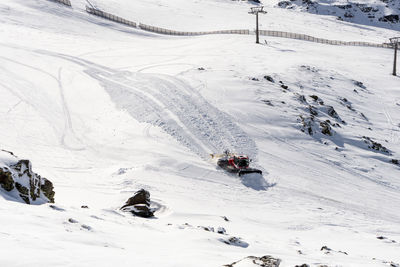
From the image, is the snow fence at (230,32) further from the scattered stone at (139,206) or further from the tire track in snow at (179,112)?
the scattered stone at (139,206)

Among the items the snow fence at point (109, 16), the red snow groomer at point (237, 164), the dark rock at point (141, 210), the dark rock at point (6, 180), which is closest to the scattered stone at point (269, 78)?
the red snow groomer at point (237, 164)

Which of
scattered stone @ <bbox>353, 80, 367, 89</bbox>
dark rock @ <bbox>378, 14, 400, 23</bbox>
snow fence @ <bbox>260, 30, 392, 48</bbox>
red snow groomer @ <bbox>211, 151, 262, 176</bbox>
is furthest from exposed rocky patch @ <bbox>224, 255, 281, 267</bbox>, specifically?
dark rock @ <bbox>378, 14, 400, 23</bbox>

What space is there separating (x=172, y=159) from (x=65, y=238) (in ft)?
43.3

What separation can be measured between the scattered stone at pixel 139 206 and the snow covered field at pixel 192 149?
473mm

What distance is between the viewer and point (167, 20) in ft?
226

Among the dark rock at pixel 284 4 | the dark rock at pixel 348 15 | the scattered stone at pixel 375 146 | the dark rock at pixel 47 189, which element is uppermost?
the dark rock at pixel 284 4

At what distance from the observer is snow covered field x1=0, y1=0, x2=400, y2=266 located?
1017cm

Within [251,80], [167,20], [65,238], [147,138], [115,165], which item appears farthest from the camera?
[167,20]

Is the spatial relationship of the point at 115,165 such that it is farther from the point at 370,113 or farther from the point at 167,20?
the point at 167,20

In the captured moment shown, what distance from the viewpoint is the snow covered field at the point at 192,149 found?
33.4 ft

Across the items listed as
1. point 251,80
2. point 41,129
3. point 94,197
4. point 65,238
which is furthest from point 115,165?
point 251,80

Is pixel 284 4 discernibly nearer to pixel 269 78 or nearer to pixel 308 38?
pixel 308 38

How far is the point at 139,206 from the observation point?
14023 millimetres

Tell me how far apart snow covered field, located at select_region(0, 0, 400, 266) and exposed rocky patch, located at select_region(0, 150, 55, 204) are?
856 mm
